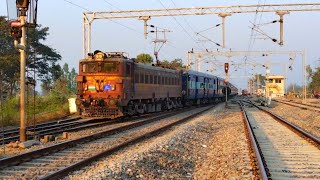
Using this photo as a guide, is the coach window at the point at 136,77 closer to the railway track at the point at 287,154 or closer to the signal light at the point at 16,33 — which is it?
the railway track at the point at 287,154

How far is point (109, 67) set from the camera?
24156 mm

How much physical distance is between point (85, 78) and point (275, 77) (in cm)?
5587

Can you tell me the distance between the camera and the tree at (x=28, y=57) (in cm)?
4684

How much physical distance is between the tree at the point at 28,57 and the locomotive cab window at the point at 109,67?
2251cm

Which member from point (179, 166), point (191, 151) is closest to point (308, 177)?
point (179, 166)

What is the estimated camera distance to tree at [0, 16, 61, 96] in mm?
46844

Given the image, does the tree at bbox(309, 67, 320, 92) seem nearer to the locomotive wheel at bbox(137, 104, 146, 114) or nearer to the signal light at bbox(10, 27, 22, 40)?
the locomotive wheel at bbox(137, 104, 146, 114)

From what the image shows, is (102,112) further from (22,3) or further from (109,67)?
(22,3)

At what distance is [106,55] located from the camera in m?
24.9

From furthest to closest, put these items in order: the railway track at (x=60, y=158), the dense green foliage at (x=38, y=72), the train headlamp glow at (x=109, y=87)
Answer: the dense green foliage at (x=38, y=72) → the train headlamp glow at (x=109, y=87) → the railway track at (x=60, y=158)

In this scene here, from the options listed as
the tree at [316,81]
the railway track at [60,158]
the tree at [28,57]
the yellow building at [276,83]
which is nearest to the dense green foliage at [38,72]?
the tree at [28,57]

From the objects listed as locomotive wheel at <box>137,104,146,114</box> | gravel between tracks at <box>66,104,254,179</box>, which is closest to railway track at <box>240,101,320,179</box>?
gravel between tracks at <box>66,104,254,179</box>

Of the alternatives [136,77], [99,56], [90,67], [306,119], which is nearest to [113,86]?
[90,67]

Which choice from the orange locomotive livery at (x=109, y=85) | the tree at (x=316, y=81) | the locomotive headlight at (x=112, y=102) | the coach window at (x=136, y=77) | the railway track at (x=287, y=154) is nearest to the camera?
the railway track at (x=287, y=154)
